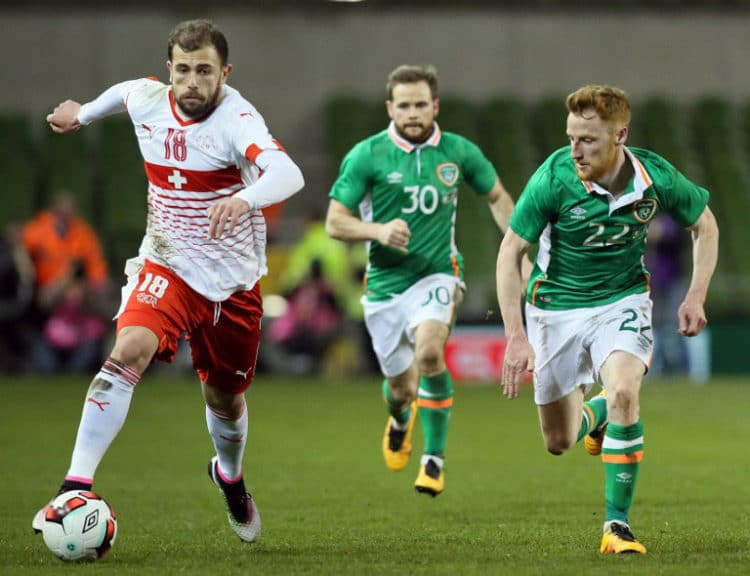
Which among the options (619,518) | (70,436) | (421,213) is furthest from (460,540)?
(70,436)

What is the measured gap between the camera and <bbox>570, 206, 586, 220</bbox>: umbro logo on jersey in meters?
6.46

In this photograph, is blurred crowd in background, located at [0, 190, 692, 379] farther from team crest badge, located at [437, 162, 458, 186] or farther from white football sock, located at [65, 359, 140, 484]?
white football sock, located at [65, 359, 140, 484]

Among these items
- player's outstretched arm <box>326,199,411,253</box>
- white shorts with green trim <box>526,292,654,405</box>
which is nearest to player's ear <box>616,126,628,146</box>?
white shorts with green trim <box>526,292,654,405</box>

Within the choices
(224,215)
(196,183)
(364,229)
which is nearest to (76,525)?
(224,215)

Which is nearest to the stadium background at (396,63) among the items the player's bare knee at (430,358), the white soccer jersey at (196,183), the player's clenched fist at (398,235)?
the player's bare knee at (430,358)

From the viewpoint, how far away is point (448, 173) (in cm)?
880

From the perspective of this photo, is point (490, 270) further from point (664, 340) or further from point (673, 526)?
→ point (673, 526)

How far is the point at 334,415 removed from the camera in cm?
1358

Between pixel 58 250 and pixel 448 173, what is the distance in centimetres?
919

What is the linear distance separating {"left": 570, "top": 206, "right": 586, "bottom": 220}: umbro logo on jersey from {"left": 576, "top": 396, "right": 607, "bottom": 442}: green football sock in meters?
1.42

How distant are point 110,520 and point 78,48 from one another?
1594 centimetres

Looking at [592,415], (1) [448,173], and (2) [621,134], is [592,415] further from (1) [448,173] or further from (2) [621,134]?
(1) [448,173]

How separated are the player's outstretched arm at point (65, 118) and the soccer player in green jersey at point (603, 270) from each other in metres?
2.11

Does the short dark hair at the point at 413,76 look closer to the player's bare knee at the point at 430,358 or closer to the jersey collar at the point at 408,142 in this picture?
the jersey collar at the point at 408,142
